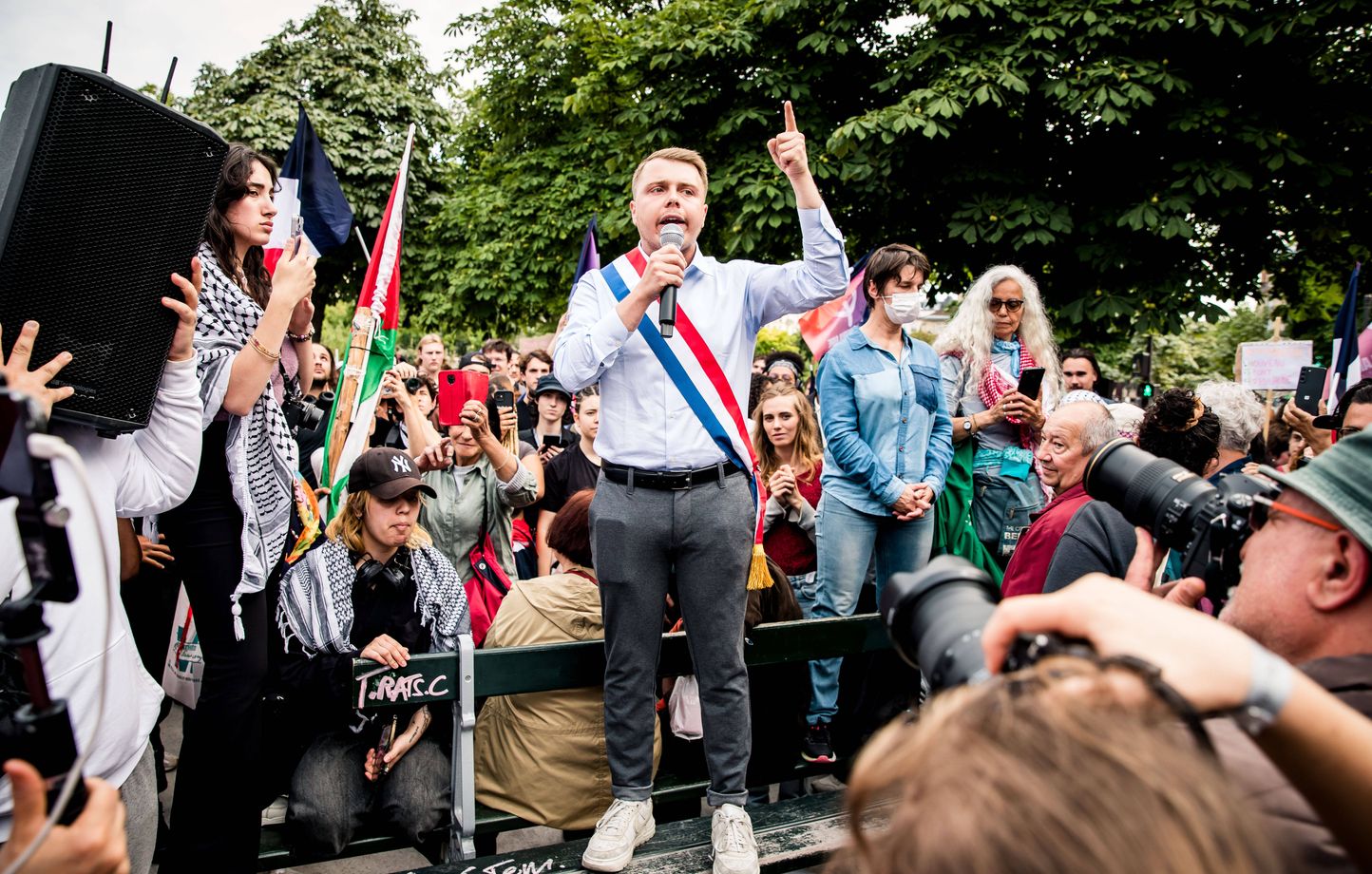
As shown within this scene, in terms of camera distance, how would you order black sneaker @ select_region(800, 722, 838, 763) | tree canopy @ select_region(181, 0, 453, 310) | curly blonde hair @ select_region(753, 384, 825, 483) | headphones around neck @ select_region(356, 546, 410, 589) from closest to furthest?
headphones around neck @ select_region(356, 546, 410, 589) < black sneaker @ select_region(800, 722, 838, 763) < curly blonde hair @ select_region(753, 384, 825, 483) < tree canopy @ select_region(181, 0, 453, 310)

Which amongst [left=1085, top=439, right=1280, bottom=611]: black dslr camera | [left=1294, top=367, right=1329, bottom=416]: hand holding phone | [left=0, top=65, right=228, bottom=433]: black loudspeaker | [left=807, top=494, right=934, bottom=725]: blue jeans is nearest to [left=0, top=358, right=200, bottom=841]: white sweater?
[left=0, top=65, right=228, bottom=433]: black loudspeaker

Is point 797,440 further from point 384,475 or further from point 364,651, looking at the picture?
point 364,651

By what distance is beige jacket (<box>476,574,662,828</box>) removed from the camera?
309cm

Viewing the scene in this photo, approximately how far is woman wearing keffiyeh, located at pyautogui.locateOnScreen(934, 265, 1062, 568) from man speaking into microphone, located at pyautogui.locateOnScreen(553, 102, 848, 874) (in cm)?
197

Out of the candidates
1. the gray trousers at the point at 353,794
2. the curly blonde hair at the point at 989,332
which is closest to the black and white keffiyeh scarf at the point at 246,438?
the gray trousers at the point at 353,794

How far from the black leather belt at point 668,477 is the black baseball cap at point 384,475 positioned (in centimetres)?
94

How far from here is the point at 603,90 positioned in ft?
47.5

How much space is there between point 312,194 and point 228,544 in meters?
3.80

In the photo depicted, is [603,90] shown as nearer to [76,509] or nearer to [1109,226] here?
[1109,226]

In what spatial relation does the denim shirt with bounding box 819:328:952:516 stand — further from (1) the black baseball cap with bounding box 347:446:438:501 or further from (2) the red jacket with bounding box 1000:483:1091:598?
(1) the black baseball cap with bounding box 347:446:438:501

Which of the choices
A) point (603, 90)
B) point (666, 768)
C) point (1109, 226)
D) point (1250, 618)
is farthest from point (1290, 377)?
point (603, 90)

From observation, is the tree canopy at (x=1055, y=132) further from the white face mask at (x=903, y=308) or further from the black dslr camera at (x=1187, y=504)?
the black dslr camera at (x=1187, y=504)

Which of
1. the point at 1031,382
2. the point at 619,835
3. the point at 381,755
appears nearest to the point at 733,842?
the point at 619,835

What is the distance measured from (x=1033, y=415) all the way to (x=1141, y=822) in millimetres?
3958
